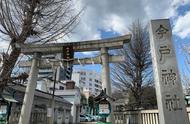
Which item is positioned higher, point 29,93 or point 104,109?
point 29,93

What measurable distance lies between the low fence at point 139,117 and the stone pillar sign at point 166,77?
2.77 metres

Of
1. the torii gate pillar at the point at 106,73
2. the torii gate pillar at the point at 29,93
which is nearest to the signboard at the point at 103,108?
the torii gate pillar at the point at 106,73

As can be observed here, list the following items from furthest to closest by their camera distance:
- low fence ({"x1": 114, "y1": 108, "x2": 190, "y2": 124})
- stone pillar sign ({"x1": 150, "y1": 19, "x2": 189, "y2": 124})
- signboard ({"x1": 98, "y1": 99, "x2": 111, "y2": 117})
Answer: low fence ({"x1": 114, "y1": 108, "x2": 190, "y2": 124})
signboard ({"x1": 98, "y1": 99, "x2": 111, "y2": 117})
stone pillar sign ({"x1": 150, "y1": 19, "x2": 189, "y2": 124})

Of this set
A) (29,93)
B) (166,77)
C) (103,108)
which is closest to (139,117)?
(166,77)

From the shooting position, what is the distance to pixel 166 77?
6.63 meters

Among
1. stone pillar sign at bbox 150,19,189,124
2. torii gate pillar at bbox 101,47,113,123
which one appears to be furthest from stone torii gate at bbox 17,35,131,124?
stone pillar sign at bbox 150,19,189,124

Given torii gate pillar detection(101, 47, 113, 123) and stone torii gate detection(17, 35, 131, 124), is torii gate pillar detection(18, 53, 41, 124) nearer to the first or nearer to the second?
stone torii gate detection(17, 35, 131, 124)

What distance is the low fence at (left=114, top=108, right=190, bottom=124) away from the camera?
9.13 meters

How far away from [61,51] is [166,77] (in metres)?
4.71

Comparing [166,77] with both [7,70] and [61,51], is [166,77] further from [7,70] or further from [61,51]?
[7,70]

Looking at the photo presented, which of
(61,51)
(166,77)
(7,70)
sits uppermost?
(61,51)

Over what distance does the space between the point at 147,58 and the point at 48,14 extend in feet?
30.4

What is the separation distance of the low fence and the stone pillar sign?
9.10 ft

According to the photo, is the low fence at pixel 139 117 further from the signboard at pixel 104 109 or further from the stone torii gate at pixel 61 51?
→ the signboard at pixel 104 109
